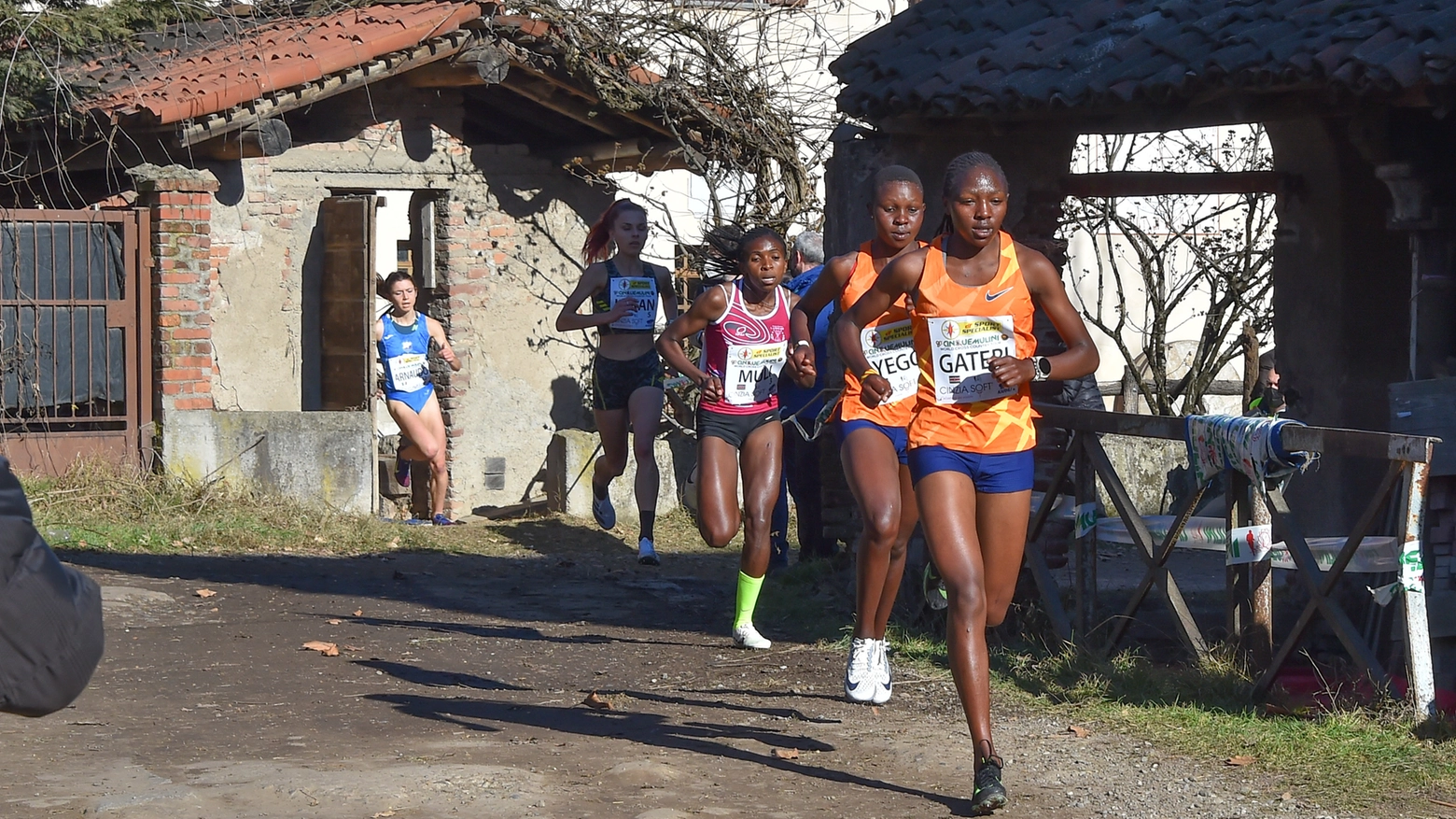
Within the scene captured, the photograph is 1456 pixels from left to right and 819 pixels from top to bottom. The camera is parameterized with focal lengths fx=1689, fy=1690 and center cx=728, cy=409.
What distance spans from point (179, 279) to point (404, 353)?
5.34ft

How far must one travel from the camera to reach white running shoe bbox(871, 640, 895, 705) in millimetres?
6062

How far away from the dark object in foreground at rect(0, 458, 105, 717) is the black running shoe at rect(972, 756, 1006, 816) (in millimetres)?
2857

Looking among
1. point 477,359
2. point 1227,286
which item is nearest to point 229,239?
point 477,359

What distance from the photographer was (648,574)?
9969 millimetres

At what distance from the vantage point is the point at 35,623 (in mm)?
2525

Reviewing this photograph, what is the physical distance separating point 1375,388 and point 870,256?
3.62 m

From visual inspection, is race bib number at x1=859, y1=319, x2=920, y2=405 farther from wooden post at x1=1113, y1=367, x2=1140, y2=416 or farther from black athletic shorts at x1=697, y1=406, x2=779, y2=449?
wooden post at x1=1113, y1=367, x2=1140, y2=416

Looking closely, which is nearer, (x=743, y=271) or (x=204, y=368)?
(x=743, y=271)

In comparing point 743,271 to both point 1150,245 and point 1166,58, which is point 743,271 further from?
point 1150,245

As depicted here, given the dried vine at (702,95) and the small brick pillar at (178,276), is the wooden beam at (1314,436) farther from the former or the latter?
the small brick pillar at (178,276)

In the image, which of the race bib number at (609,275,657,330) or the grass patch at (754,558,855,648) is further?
the race bib number at (609,275,657,330)

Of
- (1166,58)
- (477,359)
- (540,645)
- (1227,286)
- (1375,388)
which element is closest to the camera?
(1166,58)

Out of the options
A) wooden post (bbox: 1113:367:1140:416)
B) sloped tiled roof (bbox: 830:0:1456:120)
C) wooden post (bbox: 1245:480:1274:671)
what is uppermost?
sloped tiled roof (bbox: 830:0:1456:120)

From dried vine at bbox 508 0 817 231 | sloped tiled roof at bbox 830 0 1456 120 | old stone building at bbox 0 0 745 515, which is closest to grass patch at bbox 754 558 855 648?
sloped tiled roof at bbox 830 0 1456 120
